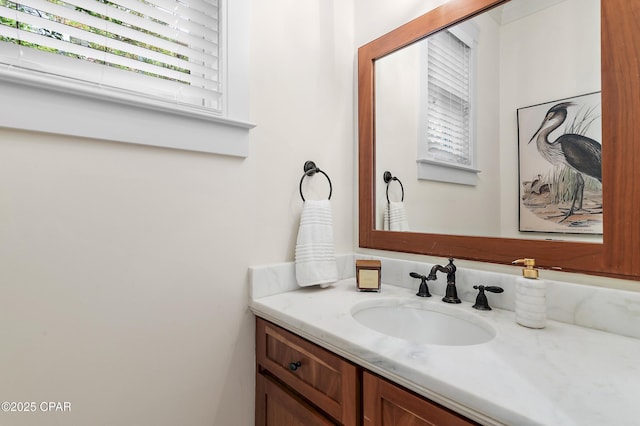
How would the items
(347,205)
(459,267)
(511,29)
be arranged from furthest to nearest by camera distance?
(347,205)
(459,267)
(511,29)

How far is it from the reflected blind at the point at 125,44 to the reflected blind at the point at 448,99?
2.57ft

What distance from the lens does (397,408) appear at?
0.61 m

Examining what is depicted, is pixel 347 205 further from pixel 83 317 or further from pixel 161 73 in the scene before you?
pixel 83 317

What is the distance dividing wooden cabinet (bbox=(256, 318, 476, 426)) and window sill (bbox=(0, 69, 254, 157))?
0.64m

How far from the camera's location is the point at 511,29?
925mm

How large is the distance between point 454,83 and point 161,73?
985mm

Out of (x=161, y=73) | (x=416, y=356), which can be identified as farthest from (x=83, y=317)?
(x=416, y=356)

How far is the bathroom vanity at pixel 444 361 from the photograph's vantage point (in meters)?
0.48

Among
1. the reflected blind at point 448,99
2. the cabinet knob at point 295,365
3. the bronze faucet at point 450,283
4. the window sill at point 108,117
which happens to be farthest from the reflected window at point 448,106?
the cabinet knob at point 295,365

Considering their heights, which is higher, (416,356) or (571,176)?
(571,176)

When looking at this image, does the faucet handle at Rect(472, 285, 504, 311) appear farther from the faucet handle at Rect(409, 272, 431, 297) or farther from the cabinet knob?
the cabinet knob

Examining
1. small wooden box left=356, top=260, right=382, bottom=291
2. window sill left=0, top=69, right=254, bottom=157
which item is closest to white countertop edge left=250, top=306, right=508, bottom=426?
small wooden box left=356, top=260, right=382, bottom=291

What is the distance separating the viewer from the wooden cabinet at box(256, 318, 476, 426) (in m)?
0.59

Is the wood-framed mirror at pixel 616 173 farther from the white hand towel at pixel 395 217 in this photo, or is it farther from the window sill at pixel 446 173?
the white hand towel at pixel 395 217
